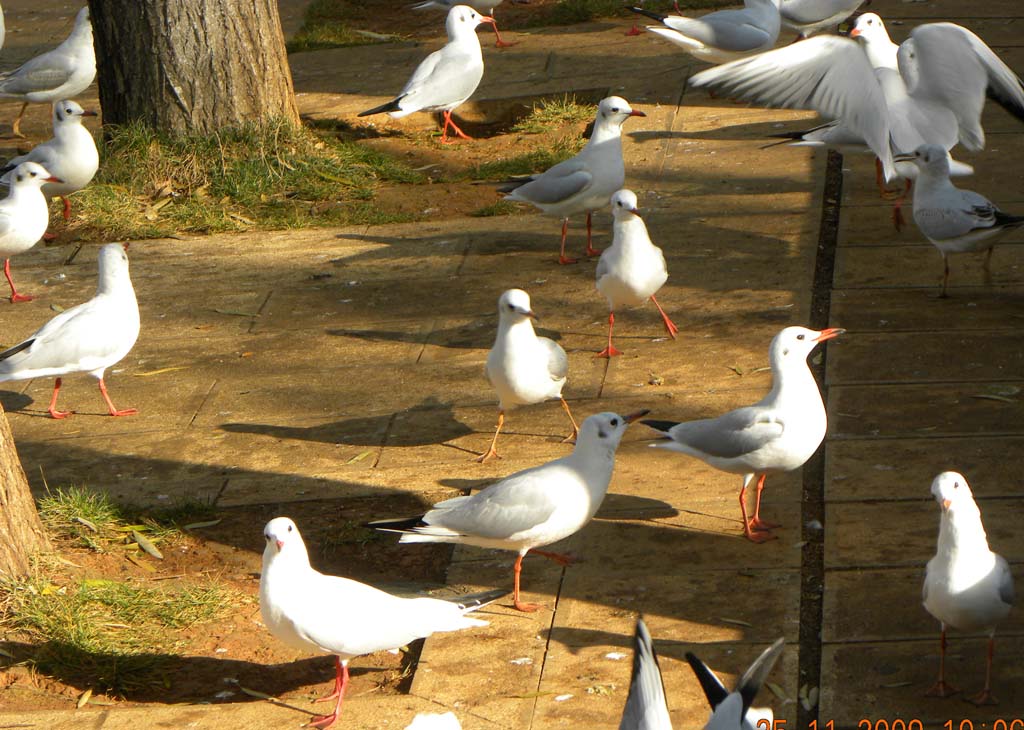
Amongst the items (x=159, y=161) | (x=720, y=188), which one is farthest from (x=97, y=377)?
(x=720, y=188)

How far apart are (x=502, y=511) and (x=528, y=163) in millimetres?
5367

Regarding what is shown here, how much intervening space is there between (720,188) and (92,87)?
6.82 meters

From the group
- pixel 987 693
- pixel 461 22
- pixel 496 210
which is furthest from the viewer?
pixel 461 22

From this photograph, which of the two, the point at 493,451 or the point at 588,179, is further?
the point at 588,179

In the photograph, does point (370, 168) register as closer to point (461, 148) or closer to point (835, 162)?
point (461, 148)

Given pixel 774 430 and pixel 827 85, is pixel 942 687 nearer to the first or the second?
pixel 774 430

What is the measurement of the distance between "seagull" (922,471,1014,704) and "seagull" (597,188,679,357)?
2.79m

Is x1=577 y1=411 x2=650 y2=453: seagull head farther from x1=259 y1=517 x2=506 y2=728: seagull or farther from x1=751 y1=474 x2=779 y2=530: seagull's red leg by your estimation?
x1=259 y1=517 x2=506 y2=728: seagull

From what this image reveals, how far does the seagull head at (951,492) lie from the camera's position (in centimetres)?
404

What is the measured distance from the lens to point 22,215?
8094mm

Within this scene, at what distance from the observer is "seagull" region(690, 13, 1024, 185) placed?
7.37m

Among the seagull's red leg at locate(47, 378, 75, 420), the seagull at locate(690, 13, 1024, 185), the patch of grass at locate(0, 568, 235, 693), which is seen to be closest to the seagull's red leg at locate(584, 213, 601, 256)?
the seagull at locate(690, 13, 1024, 185)

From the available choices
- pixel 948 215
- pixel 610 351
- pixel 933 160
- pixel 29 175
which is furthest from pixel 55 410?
pixel 933 160

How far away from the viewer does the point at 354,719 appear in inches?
167
